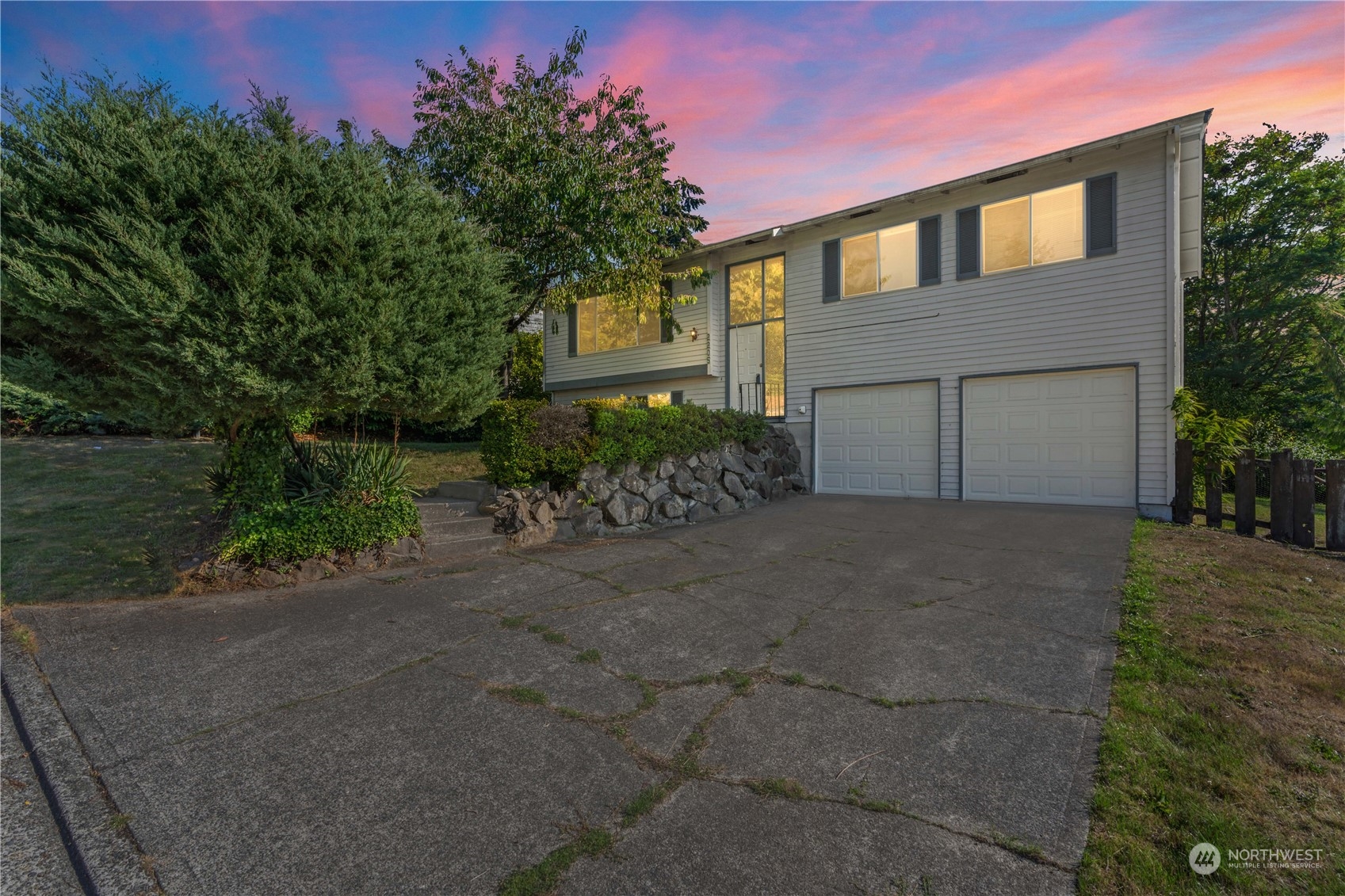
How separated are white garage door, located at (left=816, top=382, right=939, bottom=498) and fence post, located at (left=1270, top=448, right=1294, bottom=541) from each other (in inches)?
169

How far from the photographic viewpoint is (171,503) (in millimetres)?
7098

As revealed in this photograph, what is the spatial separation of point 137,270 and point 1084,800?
6.13 meters

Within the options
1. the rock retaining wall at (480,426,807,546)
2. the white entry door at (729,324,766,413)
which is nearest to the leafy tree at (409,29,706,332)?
the white entry door at (729,324,766,413)

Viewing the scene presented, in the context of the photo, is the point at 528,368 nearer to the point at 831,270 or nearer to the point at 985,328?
the point at 831,270

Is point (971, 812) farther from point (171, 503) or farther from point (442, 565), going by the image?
point (171, 503)

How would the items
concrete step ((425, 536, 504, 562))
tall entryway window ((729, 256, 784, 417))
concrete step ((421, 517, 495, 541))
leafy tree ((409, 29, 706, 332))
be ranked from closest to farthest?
concrete step ((425, 536, 504, 562)) < concrete step ((421, 517, 495, 541)) < leafy tree ((409, 29, 706, 332)) < tall entryway window ((729, 256, 784, 417))

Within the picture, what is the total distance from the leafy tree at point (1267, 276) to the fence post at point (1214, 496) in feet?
33.7

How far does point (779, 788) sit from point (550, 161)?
977 cm

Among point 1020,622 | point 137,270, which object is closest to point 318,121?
point 137,270

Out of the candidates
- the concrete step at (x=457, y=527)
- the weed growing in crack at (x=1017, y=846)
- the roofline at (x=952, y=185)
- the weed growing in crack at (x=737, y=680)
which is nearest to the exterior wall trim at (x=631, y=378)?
the roofline at (x=952, y=185)

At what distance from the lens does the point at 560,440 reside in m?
7.64

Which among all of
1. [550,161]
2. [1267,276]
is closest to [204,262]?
[550,161]

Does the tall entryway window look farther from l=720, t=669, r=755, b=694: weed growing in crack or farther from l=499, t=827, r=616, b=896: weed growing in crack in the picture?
l=499, t=827, r=616, b=896: weed growing in crack

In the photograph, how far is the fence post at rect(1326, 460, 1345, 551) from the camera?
21.7 feet
